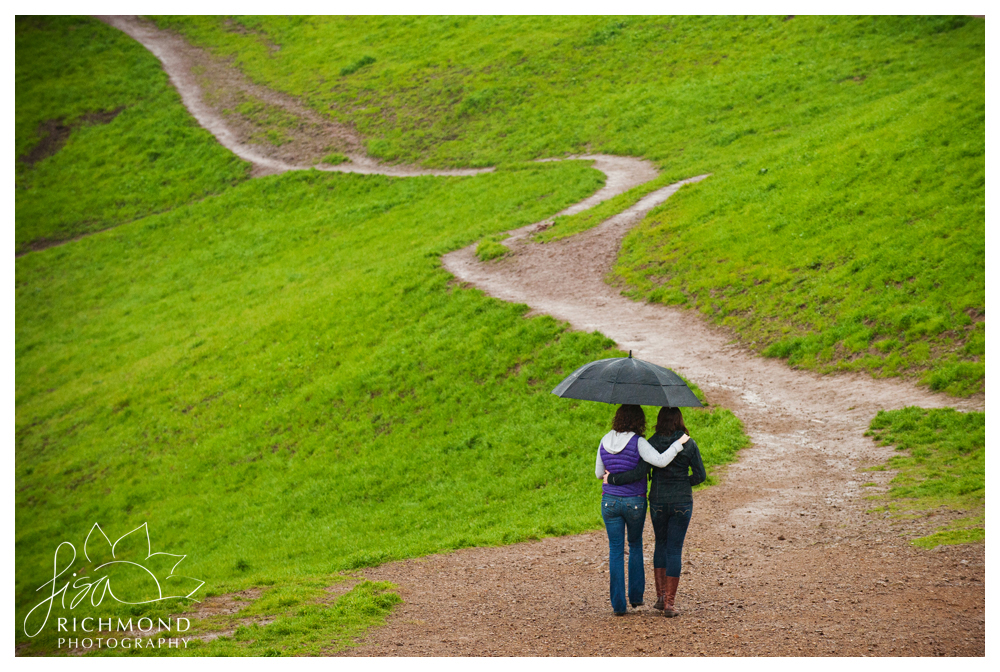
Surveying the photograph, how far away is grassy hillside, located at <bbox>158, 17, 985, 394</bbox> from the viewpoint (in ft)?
61.1

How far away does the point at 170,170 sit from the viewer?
49.7m

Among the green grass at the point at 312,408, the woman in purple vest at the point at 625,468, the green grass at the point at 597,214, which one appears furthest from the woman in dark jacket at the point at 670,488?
the green grass at the point at 597,214

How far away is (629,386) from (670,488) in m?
1.23

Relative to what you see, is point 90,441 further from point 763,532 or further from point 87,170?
point 87,170

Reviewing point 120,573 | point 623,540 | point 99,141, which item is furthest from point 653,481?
point 99,141

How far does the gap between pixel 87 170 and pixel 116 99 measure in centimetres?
1021

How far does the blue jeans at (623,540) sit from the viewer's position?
8242 mm

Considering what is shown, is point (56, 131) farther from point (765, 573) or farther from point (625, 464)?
point (765, 573)

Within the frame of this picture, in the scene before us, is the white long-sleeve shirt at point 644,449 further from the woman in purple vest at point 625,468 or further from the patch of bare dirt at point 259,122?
the patch of bare dirt at point 259,122

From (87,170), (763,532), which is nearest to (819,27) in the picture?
(763,532)

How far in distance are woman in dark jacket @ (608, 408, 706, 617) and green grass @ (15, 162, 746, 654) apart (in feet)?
12.6

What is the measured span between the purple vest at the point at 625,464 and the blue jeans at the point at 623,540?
0.21 ft

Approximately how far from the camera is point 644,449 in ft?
26.5

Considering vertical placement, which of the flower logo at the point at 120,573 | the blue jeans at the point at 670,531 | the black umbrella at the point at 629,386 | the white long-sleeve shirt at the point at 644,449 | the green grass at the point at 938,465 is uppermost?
the black umbrella at the point at 629,386
